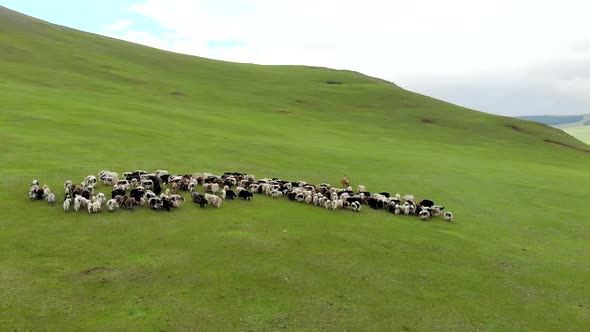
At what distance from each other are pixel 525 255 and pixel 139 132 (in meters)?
28.3

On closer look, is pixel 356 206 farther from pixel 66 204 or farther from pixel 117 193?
pixel 66 204

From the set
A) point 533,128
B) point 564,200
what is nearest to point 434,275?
point 564,200

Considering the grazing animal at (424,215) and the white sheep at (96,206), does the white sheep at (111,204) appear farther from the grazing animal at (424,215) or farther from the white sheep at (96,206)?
the grazing animal at (424,215)

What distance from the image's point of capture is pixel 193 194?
18.4 m

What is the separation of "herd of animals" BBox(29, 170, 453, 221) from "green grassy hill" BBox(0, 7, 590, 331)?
1.98ft

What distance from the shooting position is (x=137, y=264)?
12258 mm

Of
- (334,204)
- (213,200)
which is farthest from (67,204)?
(334,204)

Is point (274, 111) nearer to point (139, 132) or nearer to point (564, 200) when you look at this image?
point (139, 132)

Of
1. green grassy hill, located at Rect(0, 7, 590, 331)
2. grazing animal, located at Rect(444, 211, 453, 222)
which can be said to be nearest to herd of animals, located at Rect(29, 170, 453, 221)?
grazing animal, located at Rect(444, 211, 453, 222)

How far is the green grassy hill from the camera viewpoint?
10.7m

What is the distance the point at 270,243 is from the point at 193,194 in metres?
5.27

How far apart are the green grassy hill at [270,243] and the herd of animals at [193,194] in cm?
60

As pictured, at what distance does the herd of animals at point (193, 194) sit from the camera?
16.7 meters

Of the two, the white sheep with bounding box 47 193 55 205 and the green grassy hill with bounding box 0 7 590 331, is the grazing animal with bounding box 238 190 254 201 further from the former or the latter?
the white sheep with bounding box 47 193 55 205
